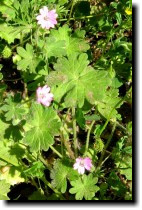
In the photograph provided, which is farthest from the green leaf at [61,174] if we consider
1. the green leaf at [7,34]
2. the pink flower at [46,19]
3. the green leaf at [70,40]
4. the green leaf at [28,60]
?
the green leaf at [7,34]

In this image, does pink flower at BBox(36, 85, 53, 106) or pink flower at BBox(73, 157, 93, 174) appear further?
pink flower at BBox(73, 157, 93, 174)

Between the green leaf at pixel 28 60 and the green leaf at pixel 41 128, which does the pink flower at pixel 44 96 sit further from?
the green leaf at pixel 28 60

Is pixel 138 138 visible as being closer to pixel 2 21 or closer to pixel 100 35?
pixel 100 35

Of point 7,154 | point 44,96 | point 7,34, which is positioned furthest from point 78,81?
point 7,34

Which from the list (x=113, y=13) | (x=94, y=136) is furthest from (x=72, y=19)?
(x=94, y=136)

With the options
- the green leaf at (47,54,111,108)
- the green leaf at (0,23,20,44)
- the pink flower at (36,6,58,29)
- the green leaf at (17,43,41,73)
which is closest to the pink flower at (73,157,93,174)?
the green leaf at (47,54,111,108)

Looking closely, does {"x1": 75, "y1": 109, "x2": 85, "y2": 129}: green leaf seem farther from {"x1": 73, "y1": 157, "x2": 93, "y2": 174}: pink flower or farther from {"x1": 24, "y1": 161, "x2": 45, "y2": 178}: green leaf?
{"x1": 24, "y1": 161, "x2": 45, "y2": 178}: green leaf

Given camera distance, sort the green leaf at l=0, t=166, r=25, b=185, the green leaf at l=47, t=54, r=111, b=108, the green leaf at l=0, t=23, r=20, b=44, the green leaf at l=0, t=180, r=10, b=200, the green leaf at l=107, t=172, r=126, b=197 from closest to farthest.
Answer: the green leaf at l=47, t=54, r=111, b=108
the green leaf at l=0, t=180, r=10, b=200
the green leaf at l=107, t=172, r=126, b=197
the green leaf at l=0, t=166, r=25, b=185
the green leaf at l=0, t=23, r=20, b=44
